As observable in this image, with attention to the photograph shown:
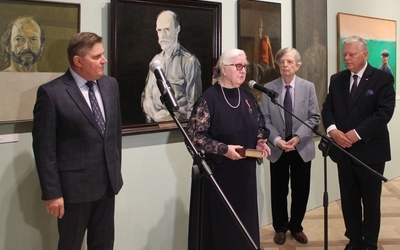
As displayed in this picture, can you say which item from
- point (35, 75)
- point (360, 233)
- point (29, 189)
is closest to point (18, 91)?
point (35, 75)

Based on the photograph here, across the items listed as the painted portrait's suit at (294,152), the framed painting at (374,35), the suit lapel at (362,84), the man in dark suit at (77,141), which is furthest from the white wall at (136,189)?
the suit lapel at (362,84)

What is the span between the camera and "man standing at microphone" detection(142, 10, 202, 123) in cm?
273

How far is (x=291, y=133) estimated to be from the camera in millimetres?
3137

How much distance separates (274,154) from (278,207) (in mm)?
472

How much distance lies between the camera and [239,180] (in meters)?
2.42

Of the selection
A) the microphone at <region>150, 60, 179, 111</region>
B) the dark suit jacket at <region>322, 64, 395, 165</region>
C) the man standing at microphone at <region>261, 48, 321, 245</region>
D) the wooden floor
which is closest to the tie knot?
the microphone at <region>150, 60, 179, 111</region>

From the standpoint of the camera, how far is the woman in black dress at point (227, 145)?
2344mm

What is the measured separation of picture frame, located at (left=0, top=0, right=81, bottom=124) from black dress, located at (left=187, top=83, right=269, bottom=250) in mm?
847

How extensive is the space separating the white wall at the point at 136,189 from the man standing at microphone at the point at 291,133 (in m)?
0.48

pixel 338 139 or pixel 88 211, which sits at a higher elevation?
pixel 338 139

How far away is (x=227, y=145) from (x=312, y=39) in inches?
86.7

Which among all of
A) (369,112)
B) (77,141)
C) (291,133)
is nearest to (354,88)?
(369,112)

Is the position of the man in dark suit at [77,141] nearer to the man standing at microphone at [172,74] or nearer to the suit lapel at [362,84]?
the man standing at microphone at [172,74]

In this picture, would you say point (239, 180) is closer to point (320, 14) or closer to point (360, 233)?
point (360, 233)
